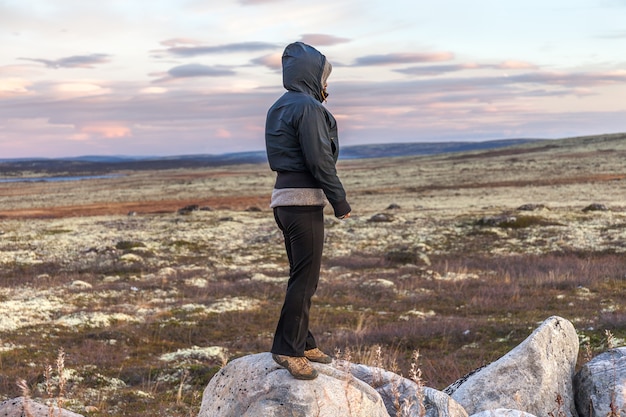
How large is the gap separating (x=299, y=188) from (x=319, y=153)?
0.51 meters

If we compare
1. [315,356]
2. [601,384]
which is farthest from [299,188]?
[601,384]

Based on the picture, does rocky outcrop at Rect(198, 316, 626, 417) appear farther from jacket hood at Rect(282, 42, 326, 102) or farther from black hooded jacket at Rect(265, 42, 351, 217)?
jacket hood at Rect(282, 42, 326, 102)

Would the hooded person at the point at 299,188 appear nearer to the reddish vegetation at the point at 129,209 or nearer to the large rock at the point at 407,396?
the large rock at the point at 407,396

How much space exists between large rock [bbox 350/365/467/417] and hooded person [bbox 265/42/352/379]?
4.16 ft

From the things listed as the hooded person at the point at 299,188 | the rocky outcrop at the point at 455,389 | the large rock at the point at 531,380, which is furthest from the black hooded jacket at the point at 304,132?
the large rock at the point at 531,380

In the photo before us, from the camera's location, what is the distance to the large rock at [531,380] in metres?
8.50

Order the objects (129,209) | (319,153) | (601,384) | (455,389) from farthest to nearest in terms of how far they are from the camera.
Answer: (129,209) < (455,389) < (601,384) < (319,153)

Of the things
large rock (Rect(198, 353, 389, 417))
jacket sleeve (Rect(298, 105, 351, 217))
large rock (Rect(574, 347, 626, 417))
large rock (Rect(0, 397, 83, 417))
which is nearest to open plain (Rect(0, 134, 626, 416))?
large rock (Rect(198, 353, 389, 417))

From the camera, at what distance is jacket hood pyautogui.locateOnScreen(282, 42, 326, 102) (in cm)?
711

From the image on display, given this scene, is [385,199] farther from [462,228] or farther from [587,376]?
[587,376]

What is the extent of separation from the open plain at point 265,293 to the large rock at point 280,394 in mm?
496

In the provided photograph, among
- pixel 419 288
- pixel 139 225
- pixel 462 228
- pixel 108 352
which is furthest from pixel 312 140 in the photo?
pixel 139 225

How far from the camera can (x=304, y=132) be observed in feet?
21.6

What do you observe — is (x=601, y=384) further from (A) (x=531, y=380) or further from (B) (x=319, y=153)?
(B) (x=319, y=153)
